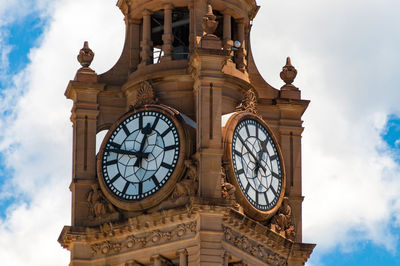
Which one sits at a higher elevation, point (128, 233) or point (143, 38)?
point (143, 38)

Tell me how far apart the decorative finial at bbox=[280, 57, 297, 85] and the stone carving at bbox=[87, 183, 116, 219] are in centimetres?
628

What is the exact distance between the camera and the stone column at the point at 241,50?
65.4 meters

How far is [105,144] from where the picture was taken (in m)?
64.1

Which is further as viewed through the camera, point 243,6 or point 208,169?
point 243,6

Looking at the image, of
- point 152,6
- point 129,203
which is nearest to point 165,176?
point 129,203

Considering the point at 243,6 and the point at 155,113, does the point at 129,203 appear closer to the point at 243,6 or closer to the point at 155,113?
the point at 155,113

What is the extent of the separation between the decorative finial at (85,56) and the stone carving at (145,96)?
6.40ft

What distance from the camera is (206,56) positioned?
63000mm

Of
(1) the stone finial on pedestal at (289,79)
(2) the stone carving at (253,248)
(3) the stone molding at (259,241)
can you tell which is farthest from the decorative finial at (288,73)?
(2) the stone carving at (253,248)

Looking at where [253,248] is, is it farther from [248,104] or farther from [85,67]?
[85,67]

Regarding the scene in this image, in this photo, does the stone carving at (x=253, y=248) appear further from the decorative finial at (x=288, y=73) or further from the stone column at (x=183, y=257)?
the decorative finial at (x=288, y=73)

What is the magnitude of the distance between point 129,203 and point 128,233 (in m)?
0.79

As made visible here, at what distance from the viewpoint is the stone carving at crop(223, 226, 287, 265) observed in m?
62.2

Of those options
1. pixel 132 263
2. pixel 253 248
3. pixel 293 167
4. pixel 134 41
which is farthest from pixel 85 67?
pixel 253 248
